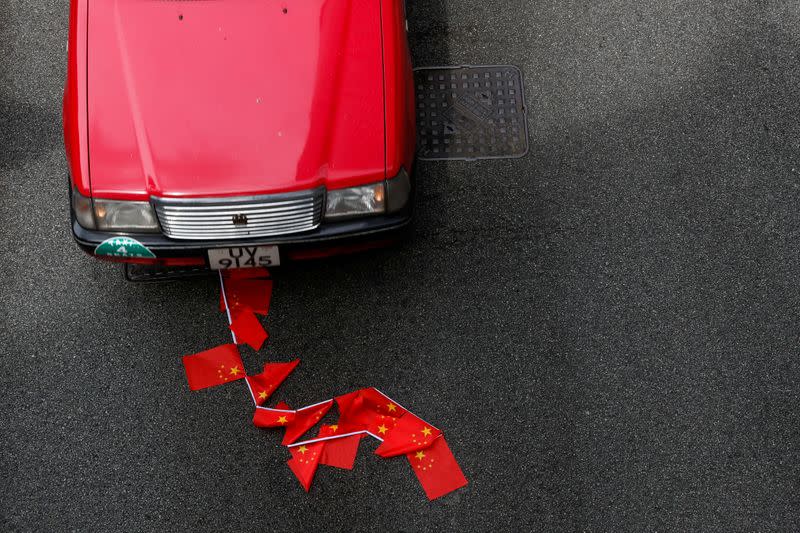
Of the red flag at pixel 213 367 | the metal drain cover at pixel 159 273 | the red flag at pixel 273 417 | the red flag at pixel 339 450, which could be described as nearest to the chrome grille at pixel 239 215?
the metal drain cover at pixel 159 273

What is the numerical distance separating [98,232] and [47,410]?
95cm

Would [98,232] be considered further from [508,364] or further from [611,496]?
[611,496]

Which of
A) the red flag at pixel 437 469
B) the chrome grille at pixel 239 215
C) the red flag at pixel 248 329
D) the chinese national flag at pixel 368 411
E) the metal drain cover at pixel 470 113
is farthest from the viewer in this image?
the metal drain cover at pixel 470 113

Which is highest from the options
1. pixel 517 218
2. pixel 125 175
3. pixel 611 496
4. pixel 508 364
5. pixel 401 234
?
pixel 125 175

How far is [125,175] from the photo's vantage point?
352 cm

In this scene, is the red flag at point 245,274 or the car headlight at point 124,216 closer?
the car headlight at point 124,216

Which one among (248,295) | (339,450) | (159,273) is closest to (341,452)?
(339,450)

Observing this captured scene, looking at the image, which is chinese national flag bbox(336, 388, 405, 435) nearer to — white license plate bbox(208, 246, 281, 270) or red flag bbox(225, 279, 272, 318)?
red flag bbox(225, 279, 272, 318)

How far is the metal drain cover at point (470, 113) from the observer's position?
14.8ft

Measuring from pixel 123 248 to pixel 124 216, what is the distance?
0.47ft

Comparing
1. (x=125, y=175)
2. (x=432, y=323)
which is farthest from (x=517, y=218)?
(x=125, y=175)

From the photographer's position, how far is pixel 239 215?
138 inches

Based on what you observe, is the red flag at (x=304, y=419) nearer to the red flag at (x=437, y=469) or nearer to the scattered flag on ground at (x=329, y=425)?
the scattered flag on ground at (x=329, y=425)

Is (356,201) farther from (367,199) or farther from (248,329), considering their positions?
(248,329)
